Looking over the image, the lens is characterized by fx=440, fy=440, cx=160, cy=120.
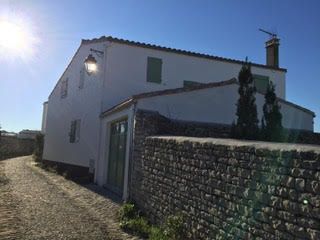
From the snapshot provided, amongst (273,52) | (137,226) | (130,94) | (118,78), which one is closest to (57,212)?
(137,226)

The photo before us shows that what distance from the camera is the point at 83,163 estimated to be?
776 inches

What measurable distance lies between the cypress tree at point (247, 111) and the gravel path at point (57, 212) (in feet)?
12.2

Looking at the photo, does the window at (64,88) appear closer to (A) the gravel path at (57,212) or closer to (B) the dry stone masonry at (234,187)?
(A) the gravel path at (57,212)

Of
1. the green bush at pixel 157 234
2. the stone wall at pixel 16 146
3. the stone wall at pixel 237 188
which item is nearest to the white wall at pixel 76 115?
the stone wall at pixel 237 188

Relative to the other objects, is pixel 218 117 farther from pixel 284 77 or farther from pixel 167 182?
pixel 284 77

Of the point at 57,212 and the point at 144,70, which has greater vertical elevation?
the point at 144,70

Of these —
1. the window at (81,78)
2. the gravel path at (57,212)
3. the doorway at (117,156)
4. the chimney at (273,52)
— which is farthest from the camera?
the chimney at (273,52)

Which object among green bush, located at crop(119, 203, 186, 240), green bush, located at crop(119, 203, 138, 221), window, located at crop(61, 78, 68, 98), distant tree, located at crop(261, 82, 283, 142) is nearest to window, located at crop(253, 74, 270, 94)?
distant tree, located at crop(261, 82, 283, 142)

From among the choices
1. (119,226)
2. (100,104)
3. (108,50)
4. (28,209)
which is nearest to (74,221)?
(119,226)

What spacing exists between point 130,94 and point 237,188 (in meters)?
12.4

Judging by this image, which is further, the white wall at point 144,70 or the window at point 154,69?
the window at point 154,69

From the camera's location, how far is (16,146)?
4059 centimetres

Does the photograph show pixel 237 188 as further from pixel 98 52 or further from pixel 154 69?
pixel 98 52

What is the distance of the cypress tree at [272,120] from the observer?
34.5 feet
